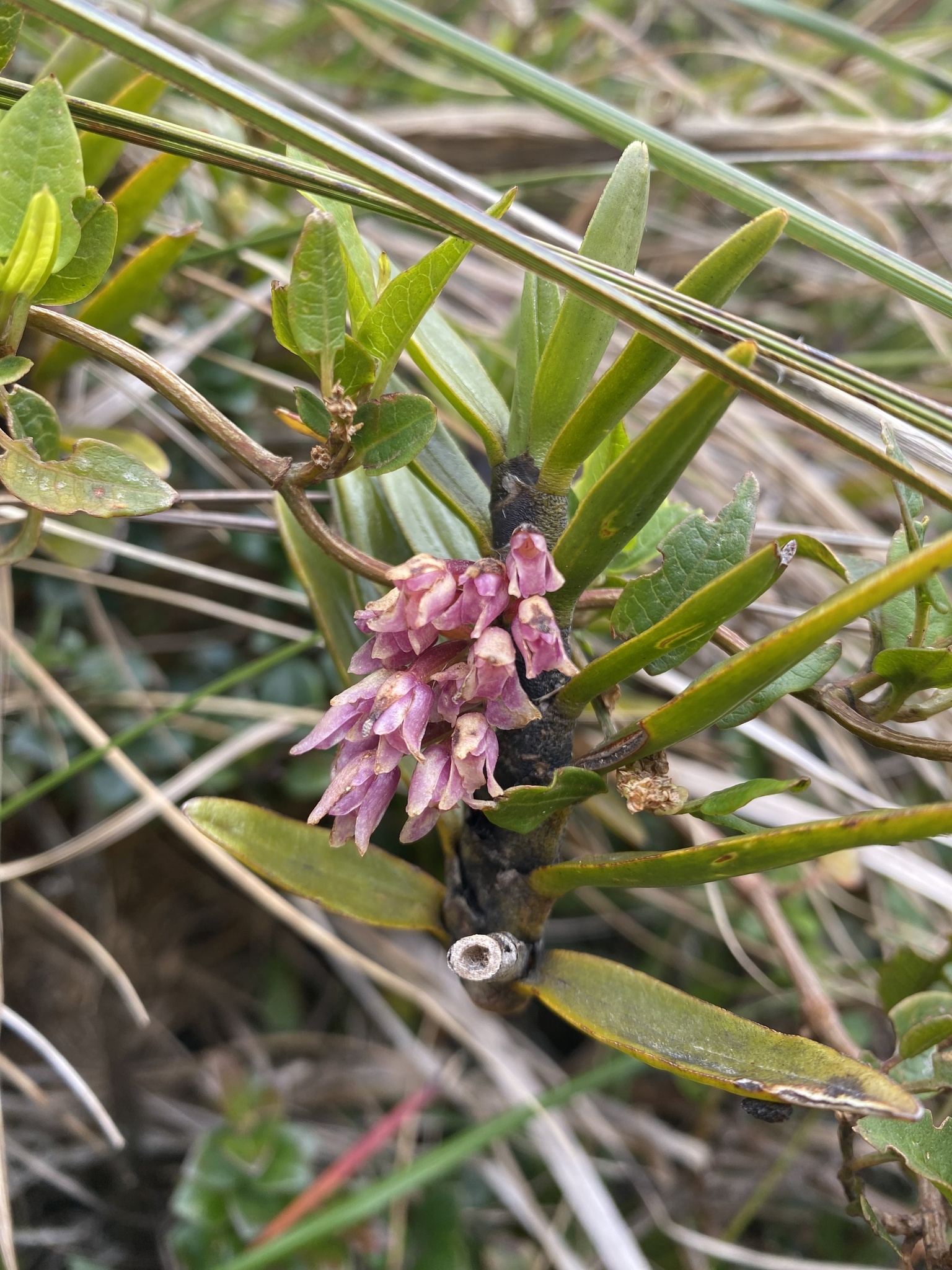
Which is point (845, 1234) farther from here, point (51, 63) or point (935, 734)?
point (51, 63)

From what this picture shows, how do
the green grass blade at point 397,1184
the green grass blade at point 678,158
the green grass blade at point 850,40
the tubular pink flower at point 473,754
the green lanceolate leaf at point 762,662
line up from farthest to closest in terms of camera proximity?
the green grass blade at point 850,40 → the green grass blade at point 397,1184 → the green grass blade at point 678,158 → the tubular pink flower at point 473,754 → the green lanceolate leaf at point 762,662

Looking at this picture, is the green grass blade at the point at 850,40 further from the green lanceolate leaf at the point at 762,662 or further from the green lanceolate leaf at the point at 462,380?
the green lanceolate leaf at the point at 762,662

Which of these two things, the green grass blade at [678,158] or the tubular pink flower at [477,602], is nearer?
the tubular pink flower at [477,602]

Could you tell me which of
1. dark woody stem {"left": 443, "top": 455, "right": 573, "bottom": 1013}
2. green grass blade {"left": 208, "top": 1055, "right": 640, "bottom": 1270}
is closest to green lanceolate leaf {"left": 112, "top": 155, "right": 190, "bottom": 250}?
dark woody stem {"left": 443, "top": 455, "right": 573, "bottom": 1013}

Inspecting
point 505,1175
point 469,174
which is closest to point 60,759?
point 505,1175

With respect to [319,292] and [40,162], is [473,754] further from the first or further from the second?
[40,162]

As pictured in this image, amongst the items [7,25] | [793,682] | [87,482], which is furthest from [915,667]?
[7,25]

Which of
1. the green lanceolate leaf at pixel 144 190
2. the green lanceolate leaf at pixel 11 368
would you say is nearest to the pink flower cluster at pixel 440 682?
the green lanceolate leaf at pixel 11 368
